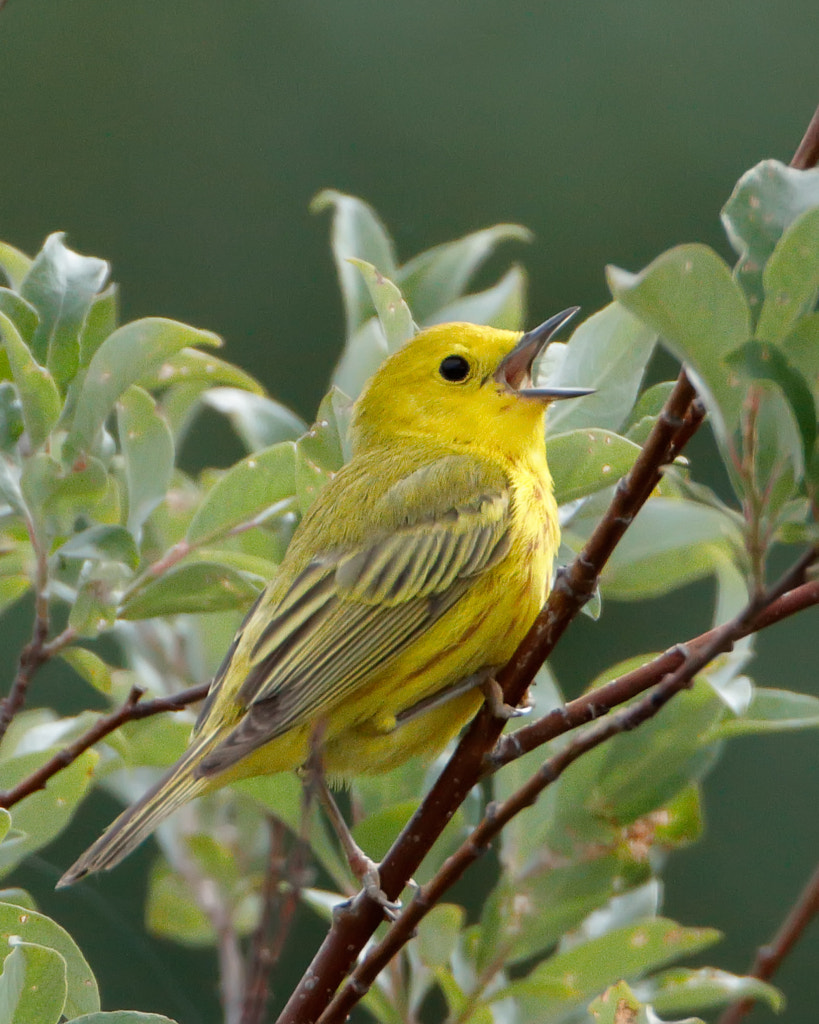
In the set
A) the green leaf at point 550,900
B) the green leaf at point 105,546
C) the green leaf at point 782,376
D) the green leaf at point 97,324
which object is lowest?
the green leaf at point 550,900

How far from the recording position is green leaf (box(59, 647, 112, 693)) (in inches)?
109

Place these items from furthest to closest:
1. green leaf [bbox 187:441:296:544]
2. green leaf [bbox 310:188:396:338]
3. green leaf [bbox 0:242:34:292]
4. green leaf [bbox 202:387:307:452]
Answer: green leaf [bbox 310:188:396:338] < green leaf [bbox 202:387:307:452] < green leaf [bbox 0:242:34:292] < green leaf [bbox 187:441:296:544]

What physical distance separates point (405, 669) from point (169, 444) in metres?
0.64

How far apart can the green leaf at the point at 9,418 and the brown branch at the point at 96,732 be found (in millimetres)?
533

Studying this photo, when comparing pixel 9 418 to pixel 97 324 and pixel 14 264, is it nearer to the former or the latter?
pixel 97 324

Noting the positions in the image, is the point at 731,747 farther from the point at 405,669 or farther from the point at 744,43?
the point at 405,669

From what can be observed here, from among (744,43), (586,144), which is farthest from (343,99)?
(744,43)

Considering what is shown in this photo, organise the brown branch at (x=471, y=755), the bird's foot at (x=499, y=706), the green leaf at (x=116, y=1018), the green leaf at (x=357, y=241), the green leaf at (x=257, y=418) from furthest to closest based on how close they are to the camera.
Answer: the green leaf at (x=357, y=241) → the green leaf at (x=257, y=418) → the bird's foot at (x=499, y=706) → the brown branch at (x=471, y=755) → the green leaf at (x=116, y=1018)

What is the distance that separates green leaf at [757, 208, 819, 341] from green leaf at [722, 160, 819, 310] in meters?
0.08

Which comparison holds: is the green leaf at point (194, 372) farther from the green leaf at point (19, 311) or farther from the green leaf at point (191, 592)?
the green leaf at point (191, 592)

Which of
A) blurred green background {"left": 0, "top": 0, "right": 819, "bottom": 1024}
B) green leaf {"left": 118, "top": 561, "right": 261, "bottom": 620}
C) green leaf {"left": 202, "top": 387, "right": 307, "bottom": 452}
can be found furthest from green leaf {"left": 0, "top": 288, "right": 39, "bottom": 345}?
blurred green background {"left": 0, "top": 0, "right": 819, "bottom": 1024}

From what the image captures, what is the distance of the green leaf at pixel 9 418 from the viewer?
8.63 feet

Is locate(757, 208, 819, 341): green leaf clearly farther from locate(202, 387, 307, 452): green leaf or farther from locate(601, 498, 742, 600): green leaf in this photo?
locate(202, 387, 307, 452): green leaf

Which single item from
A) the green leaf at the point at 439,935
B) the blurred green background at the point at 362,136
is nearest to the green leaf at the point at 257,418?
the green leaf at the point at 439,935
